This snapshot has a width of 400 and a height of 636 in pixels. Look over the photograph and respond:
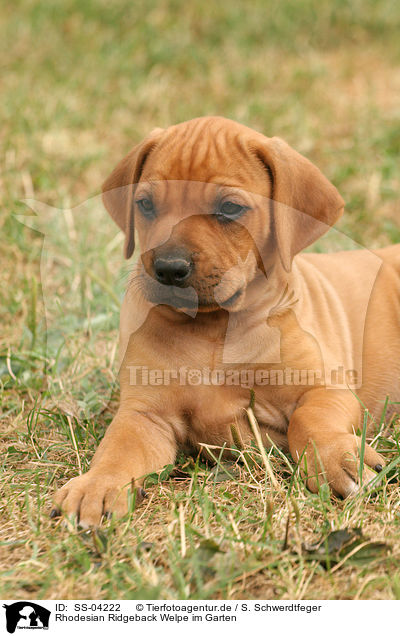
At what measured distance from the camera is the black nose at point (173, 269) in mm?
3273

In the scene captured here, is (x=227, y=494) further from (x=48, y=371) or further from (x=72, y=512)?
(x=48, y=371)

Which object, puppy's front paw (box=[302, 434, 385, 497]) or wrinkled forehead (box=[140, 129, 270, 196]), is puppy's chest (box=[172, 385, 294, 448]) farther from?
wrinkled forehead (box=[140, 129, 270, 196])

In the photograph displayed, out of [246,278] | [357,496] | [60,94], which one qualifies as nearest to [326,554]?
[357,496]

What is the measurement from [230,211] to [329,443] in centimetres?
117

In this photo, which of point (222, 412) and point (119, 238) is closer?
point (222, 412)

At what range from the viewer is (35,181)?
7.29m

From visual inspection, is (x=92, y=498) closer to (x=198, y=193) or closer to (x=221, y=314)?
(x=221, y=314)

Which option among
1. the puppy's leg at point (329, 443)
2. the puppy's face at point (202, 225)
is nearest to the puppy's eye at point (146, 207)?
the puppy's face at point (202, 225)

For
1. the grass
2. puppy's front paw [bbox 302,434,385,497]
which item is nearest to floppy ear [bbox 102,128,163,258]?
Result: the grass

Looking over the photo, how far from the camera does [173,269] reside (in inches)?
129

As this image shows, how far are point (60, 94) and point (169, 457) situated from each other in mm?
6392
